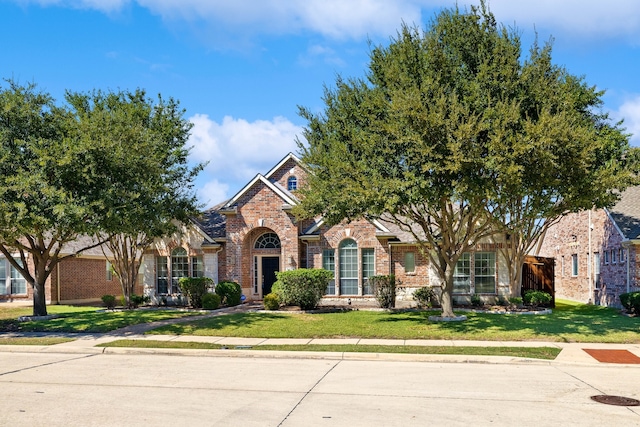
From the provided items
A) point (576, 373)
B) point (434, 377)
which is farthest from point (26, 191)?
point (576, 373)

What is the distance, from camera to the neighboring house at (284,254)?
2772cm

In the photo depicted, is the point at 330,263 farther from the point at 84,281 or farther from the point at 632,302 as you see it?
the point at 84,281

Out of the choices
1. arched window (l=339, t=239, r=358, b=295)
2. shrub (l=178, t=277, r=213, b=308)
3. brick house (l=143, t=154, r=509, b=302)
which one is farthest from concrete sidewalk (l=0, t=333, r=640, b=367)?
arched window (l=339, t=239, r=358, b=295)

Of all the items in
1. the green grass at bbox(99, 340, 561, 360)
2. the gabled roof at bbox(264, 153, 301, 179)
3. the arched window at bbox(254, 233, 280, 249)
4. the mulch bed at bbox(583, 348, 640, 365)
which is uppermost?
the gabled roof at bbox(264, 153, 301, 179)

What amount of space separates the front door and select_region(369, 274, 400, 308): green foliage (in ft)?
19.0

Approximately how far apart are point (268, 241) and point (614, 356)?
1846 centimetres

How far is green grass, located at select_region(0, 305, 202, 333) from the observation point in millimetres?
20328

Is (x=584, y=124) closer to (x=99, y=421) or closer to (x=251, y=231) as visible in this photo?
(x=251, y=231)

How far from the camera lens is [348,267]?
28609 mm

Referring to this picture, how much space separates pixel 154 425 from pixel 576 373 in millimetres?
8884

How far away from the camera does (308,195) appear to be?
2102 centimetres

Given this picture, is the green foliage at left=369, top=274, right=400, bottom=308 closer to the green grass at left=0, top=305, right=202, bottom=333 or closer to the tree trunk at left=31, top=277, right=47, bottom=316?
the green grass at left=0, top=305, right=202, bottom=333

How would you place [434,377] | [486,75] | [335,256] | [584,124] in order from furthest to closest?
[335,256] < [584,124] < [486,75] < [434,377]

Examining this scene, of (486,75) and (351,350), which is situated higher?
(486,75)
